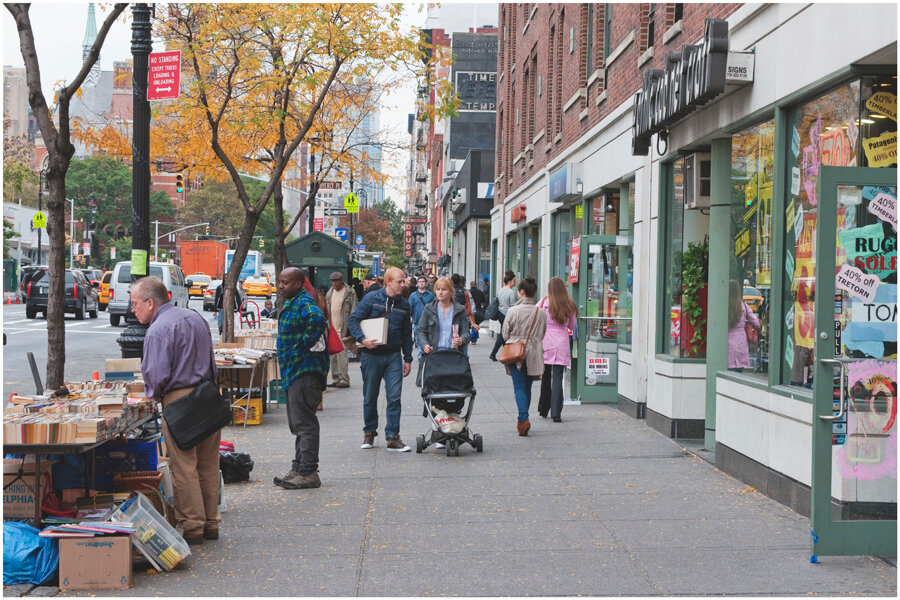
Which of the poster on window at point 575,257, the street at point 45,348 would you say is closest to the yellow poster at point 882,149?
the poster on window at point 575,257

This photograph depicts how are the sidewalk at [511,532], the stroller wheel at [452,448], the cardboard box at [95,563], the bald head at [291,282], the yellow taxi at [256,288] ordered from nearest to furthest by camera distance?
the cardboard box at [95,563], the sidewalk at [511,532], the bald head at [291,282], the stroller wheel at [452,448], the yellow taxi at [256,288]

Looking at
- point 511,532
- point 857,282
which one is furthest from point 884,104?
point 511,532

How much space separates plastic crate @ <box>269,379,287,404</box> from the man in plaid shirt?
585 cm

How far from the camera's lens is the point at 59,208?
8656 millimetres

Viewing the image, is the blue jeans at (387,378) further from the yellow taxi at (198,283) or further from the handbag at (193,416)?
the yellow taxi at (198,283)

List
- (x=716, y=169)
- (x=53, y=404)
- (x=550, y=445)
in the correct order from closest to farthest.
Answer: (x=53, y=404), (x=716, y=169), (x=550, y=445)

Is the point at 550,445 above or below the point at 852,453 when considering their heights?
below

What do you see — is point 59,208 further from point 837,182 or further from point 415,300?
point 837,182

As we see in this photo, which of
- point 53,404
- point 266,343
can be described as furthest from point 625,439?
point 53,404

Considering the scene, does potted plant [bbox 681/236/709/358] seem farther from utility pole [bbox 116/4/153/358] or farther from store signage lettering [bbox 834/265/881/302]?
utility pole [bbox 116/4/153/358]

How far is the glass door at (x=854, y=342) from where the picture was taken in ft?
20.2

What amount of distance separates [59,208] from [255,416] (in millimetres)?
5336

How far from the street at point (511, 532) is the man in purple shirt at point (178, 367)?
32 cm

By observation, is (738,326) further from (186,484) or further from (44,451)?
(44,451)
